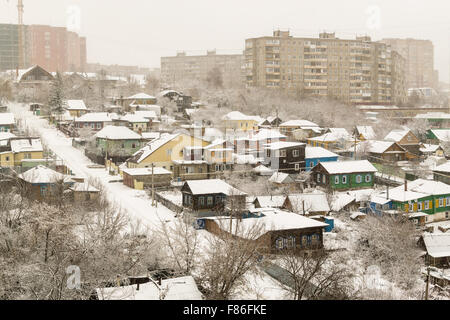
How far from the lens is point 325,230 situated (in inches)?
499

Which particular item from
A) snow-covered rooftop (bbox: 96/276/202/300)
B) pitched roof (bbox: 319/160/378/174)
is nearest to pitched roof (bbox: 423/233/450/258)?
pitched roof (bbox: 319/160/378/174)

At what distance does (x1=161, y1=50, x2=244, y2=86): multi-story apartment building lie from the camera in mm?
44531

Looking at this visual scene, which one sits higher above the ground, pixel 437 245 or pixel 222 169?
pixel 222 169

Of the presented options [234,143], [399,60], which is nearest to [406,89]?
[399,60]

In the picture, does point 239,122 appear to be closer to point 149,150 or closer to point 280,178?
point 149,150

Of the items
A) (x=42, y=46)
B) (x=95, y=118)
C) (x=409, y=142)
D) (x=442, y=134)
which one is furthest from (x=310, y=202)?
(x=442, y=134)

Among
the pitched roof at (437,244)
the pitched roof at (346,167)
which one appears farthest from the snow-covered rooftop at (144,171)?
the pitched roof at (437,244)

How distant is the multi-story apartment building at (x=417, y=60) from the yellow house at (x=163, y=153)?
74.6 feet

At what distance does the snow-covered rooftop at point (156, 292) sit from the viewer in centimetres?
582

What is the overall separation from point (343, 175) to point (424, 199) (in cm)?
316

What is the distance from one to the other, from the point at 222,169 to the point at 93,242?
9.22 metres

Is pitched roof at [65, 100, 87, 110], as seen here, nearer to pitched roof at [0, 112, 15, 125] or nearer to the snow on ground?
the snow on ground

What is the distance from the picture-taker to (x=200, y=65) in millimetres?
44969
